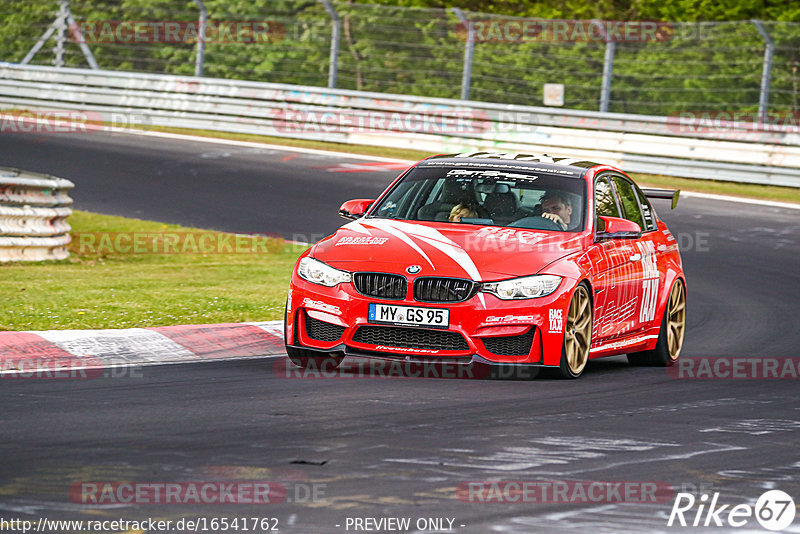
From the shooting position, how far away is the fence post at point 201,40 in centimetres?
2895

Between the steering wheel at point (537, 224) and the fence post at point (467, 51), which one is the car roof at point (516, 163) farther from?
the fence post at point (467, 51)

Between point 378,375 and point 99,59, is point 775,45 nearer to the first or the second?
point 99,59

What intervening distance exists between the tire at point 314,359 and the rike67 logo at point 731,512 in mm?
3859

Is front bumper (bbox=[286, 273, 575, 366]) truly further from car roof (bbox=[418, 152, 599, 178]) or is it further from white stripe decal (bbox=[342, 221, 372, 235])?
car roof (bbox=[418, 152, 599, 178])

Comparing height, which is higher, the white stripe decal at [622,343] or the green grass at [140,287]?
the white stripe decal at [622,343]

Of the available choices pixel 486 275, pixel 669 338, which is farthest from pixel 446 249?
pixel 669 338

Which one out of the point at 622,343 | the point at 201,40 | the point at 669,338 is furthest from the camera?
the point at 201,40

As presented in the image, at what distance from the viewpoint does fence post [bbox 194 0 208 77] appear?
2895 cm

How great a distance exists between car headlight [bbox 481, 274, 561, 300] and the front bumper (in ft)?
0.12

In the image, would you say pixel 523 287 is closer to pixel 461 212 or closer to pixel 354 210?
pixel 461 212

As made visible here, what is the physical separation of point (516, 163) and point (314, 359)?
2.17 metres

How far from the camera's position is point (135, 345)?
10.2 meters

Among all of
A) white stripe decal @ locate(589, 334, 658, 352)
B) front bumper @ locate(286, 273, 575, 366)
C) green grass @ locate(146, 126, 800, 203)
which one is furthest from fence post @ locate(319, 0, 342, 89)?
front bumper @ locate(286, 273, 575, 366)

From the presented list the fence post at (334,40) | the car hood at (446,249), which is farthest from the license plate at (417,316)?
the fence post at (334,40)
